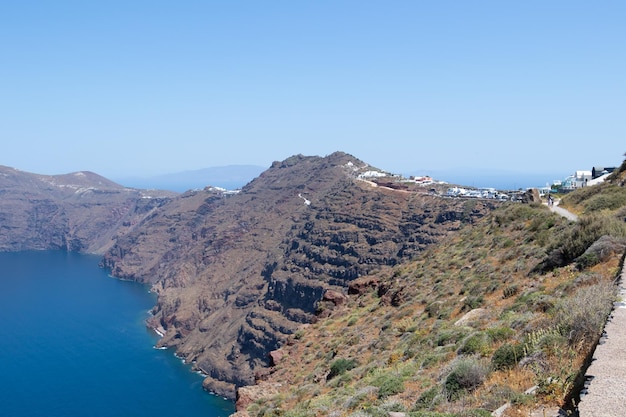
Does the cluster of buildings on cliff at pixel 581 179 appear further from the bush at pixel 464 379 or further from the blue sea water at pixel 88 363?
the blue sea water at pixel 88 363

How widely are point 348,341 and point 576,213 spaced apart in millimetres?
15853

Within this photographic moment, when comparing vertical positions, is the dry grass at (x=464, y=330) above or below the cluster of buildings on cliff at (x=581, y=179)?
below

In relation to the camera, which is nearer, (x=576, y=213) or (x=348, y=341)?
(x=348, y=341)

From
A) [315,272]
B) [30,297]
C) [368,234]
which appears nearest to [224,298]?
[315,272]

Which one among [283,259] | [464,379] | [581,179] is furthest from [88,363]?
[464,379]

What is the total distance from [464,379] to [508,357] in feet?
3.37

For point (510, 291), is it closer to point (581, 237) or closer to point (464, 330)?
point (581, 237)

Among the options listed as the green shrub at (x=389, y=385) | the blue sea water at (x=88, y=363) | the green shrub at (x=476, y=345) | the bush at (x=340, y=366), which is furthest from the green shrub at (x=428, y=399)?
the blue sea water at (x=88, y=363)

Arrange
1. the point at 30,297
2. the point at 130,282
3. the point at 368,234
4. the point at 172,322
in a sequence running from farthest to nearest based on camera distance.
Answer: the point at 130,282, the point at 30,297, the point at 172,322, the point at 368,234

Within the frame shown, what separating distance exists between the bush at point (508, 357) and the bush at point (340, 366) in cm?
918

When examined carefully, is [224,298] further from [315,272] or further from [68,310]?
[68,310]

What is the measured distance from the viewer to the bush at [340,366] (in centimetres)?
1878

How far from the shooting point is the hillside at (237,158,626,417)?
9.19 metres

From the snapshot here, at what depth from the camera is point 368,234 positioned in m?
102
